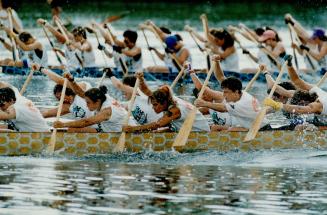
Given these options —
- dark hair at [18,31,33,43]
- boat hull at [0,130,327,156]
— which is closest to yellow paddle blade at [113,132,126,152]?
boat hull at [0,130,327,156]

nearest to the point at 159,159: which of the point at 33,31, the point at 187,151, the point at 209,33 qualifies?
the point at 187,151

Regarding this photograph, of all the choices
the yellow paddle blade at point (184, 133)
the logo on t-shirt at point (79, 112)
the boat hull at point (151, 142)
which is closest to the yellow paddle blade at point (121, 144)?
the boat hull at point (151, 142)

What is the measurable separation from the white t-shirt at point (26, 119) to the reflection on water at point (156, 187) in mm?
721

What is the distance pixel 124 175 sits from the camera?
17250mm

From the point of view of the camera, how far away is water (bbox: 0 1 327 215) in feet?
49.3

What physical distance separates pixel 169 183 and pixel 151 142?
257cm

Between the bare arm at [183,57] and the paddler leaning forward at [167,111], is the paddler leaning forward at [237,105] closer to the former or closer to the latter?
the paddler leaning forward at [167,111]

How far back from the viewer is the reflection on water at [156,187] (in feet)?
49.2

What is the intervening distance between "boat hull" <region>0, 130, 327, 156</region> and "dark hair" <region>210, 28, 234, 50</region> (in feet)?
32.6

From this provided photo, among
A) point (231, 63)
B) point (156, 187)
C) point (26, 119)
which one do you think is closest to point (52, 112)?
point (26, 119)

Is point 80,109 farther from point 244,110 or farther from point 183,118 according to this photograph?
point 244,110

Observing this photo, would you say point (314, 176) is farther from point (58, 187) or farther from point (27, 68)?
point (27, 68)

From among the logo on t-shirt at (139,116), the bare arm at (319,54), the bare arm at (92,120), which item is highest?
the bare arm at (92,120)

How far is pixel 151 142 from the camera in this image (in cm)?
1919
